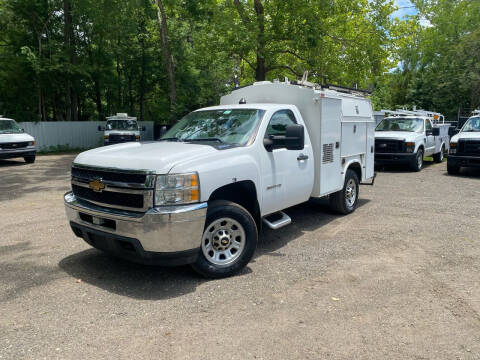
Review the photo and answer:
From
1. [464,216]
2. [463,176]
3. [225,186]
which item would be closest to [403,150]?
[463,176]

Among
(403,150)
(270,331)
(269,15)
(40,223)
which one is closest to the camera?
(270,331)

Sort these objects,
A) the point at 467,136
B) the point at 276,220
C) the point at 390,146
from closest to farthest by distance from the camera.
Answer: the point at 276,220
the point at 467,136
the point at 390,146

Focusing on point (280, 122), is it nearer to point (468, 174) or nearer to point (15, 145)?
point (468, 174)

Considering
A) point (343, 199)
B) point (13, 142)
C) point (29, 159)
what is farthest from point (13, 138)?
point (343, 199)

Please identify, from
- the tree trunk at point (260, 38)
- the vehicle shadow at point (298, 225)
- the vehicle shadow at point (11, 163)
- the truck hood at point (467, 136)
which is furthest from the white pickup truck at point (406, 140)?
the vehicle shadow at point (11, 163)

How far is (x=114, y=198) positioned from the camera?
4.41m

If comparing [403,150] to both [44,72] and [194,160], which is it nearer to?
[194,160]

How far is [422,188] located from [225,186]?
786cm

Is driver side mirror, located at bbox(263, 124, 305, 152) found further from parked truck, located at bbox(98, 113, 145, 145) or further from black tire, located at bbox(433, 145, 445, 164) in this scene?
parked truck, located at bbox(98, 113, 145, 145)

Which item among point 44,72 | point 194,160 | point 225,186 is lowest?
point 225,186

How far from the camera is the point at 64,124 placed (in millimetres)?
24469

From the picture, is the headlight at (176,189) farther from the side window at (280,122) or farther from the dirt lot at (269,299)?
the side window at (280,122)

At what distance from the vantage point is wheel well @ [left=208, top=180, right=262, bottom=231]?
4918 mm

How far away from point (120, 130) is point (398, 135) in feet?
43.4
